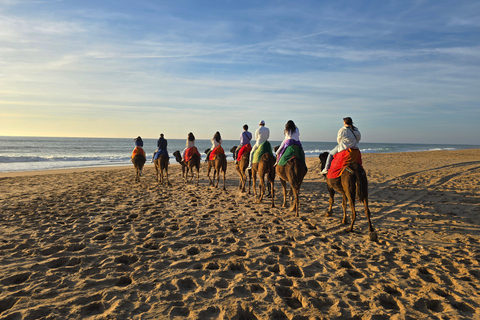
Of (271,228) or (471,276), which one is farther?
(271,228)

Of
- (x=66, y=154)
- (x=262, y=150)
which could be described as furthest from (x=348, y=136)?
(x=66, y=154)

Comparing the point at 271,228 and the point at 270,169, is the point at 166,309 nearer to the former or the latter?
the point at 271,228

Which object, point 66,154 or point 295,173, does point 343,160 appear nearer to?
point 295,173

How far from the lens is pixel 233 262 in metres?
4.21

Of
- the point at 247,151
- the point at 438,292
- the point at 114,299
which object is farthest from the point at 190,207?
the point at 438,292

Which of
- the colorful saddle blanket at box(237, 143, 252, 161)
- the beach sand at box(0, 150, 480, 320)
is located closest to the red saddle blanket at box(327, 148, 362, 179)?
the beach sand at box(0, 150, 480, 320)

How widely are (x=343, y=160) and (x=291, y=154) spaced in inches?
66.3

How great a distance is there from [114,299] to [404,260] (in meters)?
4.48

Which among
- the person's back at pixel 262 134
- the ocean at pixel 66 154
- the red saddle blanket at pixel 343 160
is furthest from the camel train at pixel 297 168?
the ocean at pixel 66 154

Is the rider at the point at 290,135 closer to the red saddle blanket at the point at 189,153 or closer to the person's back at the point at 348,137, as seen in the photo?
the person's back at the point at 348,137

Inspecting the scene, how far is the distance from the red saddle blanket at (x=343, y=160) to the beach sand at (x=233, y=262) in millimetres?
1302

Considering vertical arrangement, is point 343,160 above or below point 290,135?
below

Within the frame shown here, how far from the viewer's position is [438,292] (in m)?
3.48

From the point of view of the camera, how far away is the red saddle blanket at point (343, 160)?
592 cm
